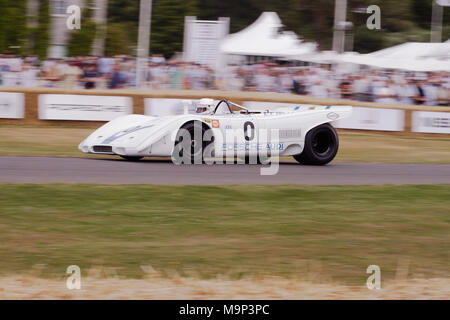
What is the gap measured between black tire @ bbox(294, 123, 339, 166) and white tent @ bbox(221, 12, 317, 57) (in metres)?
17.1

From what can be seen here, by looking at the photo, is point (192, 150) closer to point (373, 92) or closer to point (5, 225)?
point (5, 225)

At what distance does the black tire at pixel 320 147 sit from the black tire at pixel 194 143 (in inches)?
73.2

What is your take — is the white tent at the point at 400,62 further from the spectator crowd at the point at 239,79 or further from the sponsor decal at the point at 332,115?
the sponsor decal at the point at 332,115

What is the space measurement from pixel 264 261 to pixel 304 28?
76.5 ft

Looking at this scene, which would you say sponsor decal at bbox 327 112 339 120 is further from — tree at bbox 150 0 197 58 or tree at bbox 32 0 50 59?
tree at bbox 150 0 197 58

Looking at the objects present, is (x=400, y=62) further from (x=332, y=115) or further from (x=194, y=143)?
(x=194, y=143)

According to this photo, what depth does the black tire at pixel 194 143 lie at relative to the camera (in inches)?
430

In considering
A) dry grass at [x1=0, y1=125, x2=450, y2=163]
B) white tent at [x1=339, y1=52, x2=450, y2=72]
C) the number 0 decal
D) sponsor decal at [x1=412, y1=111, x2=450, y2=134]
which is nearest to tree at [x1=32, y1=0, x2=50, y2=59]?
dry grass at [x1=0, y1=125, x2=450, y2=163]

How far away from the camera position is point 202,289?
4547 mm

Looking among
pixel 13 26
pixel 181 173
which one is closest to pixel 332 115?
pixel 181 173

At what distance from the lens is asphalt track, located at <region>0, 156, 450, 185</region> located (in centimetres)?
985

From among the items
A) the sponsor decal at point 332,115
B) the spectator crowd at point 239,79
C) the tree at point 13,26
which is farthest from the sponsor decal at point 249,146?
the tree at point 13,26

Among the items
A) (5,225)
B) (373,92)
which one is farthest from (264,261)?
(373,92)

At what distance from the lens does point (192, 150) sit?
11.2 m
